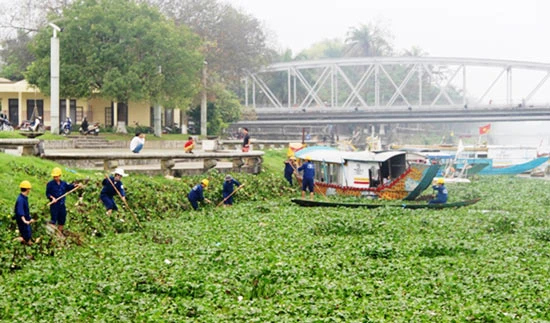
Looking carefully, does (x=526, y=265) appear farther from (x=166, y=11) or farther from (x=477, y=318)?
(x=166, y=11)

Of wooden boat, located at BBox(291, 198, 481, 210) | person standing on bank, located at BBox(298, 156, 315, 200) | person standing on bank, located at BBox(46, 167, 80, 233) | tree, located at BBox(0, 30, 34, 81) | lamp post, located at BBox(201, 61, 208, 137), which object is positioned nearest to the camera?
person standing on bank, located at BBox(46, 167, 80, 233)

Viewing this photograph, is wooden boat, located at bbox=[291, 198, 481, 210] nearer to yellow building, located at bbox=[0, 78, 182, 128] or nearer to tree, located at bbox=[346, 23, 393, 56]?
yellow building, located at bbox=[0, 78, 182, 128]

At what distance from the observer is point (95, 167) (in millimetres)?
23438

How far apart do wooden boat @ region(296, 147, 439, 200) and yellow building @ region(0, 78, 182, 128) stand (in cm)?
1974

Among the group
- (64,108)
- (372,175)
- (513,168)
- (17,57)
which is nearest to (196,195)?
(372,175)

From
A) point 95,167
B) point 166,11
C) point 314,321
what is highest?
point 166,11

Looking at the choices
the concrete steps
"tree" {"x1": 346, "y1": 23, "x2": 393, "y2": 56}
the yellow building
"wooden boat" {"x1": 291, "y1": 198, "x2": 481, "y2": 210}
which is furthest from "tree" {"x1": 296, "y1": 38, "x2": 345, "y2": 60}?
"wooden boat" {"x1": 291, "y1": 198, "x2": 481, "y2": 210}

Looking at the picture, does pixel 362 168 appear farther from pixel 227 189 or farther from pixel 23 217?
pixel 23 217

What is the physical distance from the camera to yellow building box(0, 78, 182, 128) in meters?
46.9

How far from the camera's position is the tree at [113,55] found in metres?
36.4

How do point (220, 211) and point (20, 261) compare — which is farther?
point (220, 211)

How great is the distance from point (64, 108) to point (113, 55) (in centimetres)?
1271

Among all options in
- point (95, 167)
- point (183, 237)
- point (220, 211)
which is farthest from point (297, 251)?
point (95, 167)

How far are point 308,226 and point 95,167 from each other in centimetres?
833
